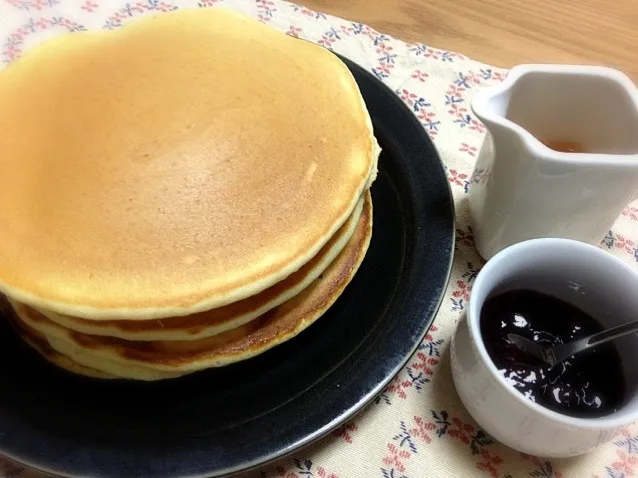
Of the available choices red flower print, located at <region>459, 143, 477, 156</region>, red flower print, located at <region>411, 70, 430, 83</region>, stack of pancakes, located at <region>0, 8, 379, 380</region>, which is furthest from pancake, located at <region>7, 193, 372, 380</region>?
red flower print, located at <region>411, 70, 430, 83</region>

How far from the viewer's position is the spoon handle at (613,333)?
2.35ft

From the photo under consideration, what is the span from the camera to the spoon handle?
0.72 m

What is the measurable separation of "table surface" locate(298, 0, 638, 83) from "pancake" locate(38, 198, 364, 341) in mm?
737

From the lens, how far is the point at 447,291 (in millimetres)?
930

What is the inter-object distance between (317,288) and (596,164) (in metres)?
0.38

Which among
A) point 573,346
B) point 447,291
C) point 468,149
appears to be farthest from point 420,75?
point 573,346

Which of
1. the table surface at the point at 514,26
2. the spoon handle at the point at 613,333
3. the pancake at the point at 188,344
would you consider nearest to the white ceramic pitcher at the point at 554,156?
the spoon handle at the point at 613,333

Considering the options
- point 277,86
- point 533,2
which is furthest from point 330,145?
point 533,2

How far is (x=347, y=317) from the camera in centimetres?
83

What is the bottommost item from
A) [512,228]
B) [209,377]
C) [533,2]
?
[209,377]

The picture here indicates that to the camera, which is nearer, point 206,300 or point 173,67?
point 206,300

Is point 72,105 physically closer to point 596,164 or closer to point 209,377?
point 209,377

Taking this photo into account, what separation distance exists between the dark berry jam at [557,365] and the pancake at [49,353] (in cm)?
48

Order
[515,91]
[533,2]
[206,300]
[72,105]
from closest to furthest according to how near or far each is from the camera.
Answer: [206,300]
[72,105]
[515,91]
[533,2]
